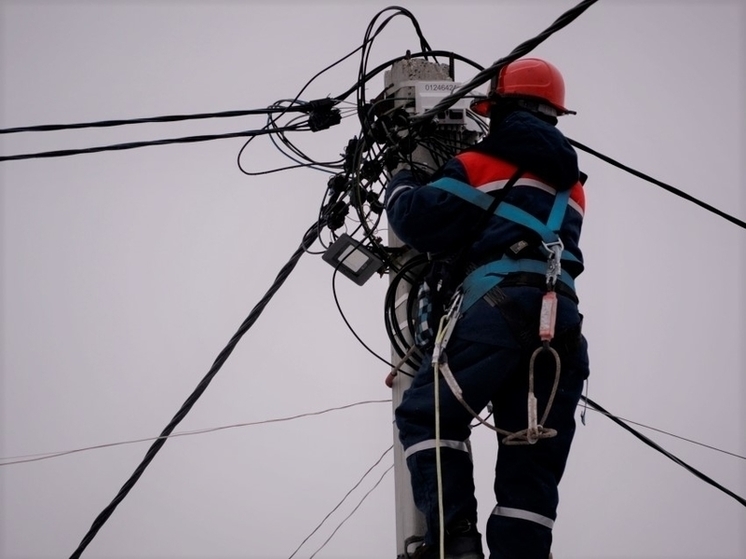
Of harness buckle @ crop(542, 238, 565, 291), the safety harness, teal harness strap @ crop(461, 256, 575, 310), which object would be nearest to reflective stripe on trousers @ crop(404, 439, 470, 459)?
the safety harness

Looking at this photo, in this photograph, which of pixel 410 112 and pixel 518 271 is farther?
pixel 410 112

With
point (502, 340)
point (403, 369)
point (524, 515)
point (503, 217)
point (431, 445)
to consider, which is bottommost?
point (524, 515)

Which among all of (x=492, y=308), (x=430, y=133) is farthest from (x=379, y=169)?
(x=492, y=308)

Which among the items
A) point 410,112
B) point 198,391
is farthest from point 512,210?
point 198,391

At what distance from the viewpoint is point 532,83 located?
591 cm

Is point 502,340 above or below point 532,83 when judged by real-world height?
below

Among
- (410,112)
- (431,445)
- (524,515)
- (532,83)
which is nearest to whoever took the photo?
(524,515)

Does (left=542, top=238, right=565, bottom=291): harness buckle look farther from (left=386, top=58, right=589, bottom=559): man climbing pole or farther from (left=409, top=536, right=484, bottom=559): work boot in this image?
(left=409, top=536, right=484, bottom=559): work boot

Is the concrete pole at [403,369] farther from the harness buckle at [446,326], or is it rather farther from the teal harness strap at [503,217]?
the teal harness strap at [503,217]

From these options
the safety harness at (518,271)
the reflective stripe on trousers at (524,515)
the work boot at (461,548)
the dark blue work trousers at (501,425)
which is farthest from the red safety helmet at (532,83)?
the work boot at (461,548)

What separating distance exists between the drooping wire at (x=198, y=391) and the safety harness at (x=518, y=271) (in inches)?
74.3

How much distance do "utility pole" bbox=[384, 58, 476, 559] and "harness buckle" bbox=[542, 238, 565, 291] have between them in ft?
3.53

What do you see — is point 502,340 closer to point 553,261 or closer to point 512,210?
point 553,261

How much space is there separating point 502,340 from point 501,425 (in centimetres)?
40
